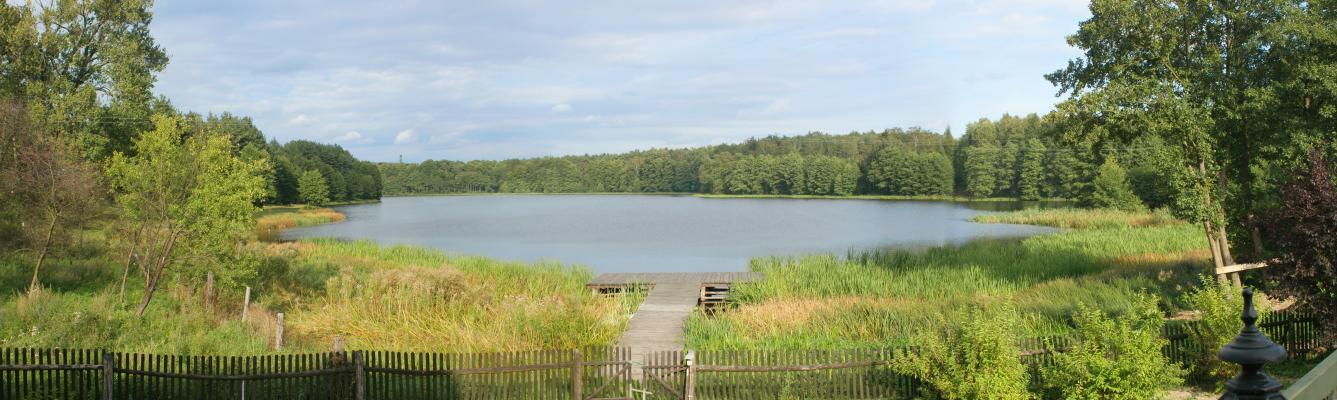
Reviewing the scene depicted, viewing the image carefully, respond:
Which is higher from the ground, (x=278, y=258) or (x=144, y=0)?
(x=144, y=0)

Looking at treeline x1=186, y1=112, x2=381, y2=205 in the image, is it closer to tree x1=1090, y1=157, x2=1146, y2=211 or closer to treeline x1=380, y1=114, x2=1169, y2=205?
treeline x1=380, y1=114, x2=1169, y2=205

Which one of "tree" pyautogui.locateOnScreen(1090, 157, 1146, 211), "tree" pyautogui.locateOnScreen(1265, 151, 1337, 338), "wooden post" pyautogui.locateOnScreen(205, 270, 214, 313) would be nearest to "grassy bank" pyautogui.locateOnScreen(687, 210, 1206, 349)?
"tree" pyautogui.locateOnScreen(1265, 151, 1337, 338)

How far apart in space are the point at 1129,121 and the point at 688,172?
152544 mm

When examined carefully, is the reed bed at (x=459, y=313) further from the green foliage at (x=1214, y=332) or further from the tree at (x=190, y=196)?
the green foliage at (x=1214, y=332)

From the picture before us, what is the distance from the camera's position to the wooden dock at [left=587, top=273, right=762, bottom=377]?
13750 mm

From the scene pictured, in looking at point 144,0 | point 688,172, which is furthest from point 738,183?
point 144,0

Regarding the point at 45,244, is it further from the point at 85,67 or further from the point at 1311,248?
the point at 1311,248

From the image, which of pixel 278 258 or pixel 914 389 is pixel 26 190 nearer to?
pixel 278 258

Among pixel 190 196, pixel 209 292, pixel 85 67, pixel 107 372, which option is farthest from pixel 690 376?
pixel 85 67

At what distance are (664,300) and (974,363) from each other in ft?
32.2

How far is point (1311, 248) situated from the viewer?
35.5 feet

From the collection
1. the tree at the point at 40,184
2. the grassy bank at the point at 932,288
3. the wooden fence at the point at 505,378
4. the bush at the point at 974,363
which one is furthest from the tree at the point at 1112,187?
the tree at the point at 40,184

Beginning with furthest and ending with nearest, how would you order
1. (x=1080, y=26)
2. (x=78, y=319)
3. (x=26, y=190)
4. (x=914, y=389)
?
(x=26, y=190)
(x=1080, y=26)
(x=78, y=319)
(x=914, y=389)

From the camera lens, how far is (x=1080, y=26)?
17.6 meters
